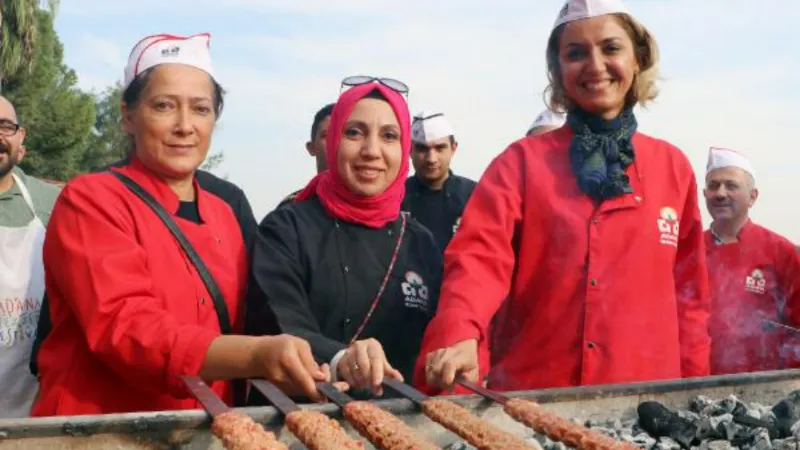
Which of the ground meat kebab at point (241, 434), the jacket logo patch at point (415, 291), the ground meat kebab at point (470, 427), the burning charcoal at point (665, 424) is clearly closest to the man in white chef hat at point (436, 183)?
the jacket logo patch at point (415, 291)

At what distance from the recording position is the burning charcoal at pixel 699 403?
263 cm

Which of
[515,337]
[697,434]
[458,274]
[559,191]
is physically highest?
[559,191]

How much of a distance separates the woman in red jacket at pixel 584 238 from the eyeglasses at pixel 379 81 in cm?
54

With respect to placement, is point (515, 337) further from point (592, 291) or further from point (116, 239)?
point (116, 239)

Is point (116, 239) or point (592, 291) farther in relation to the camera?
point (592, 291)

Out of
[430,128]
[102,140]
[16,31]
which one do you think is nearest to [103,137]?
[102,140]

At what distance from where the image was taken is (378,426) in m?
1.92

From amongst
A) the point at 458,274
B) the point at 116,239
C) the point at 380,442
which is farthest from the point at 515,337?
the point at 116,239

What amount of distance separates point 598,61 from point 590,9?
18 cm

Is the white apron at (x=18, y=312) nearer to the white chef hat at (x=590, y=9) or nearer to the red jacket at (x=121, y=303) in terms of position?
the red jacket at (x=121, y=303)

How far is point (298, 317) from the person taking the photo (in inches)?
107

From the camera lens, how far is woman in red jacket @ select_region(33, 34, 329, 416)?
7.06 feet

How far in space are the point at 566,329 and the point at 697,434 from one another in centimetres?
60

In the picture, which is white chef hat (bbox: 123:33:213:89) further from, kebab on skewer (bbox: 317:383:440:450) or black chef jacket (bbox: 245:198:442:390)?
kebab on skewer (bbox: 317:383:440:450)
